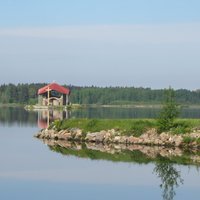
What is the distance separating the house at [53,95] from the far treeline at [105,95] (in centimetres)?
3777

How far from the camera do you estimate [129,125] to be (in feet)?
139

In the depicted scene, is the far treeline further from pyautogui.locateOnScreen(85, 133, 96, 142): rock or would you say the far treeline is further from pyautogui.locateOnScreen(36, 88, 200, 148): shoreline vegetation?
pyautogui.locateOnScreen(85, 133, 96, 142): rock

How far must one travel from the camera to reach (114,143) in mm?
41156

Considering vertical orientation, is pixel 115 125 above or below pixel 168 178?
above

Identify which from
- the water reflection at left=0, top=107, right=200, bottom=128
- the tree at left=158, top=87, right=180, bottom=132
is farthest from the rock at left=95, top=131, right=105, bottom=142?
the water reflection at left=0, top=107, right=200, bottom=128

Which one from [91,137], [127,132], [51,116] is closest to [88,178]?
[127,132]

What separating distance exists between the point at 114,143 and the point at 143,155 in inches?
280

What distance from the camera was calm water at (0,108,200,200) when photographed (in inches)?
864

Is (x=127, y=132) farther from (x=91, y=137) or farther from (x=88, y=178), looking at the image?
(x=88, y=178)

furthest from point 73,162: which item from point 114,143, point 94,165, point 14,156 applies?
point 114,143

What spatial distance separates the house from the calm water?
84999mm

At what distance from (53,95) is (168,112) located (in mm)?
82215

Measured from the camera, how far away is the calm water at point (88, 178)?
21.9 metres

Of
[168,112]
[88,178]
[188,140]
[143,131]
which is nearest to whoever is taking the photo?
[88,178]
